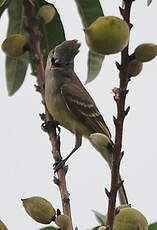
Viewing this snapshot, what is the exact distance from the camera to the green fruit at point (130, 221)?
47.3 inches

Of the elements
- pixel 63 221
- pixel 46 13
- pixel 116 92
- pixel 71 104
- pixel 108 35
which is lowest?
pixel 63 221

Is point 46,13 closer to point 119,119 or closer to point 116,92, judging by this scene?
point 116,92

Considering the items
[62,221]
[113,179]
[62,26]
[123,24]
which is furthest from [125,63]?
[62,26]

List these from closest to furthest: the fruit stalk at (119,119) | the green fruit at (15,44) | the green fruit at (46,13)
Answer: the fruit stalk at (119,119), the green fruit at (15,44), the green fruit at (46,13)

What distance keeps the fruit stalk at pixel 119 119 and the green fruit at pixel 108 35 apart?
0.6 inches

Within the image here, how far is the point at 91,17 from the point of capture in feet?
7.87

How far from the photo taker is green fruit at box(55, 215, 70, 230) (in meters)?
1.32

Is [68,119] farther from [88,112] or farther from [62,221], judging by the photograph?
[62,221]

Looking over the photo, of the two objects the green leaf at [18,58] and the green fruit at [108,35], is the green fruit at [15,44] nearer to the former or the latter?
the green fruit at [108,35]

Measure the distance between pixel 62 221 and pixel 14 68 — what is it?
48.2 inches

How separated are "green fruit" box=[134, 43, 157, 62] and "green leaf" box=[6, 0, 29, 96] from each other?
1.18m

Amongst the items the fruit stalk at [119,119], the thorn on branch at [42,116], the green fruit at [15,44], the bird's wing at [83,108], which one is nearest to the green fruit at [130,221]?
the fruit stalk at [119,119]

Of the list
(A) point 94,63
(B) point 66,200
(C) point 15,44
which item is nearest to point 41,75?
(C) point 15,44

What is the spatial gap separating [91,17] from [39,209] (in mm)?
1179
